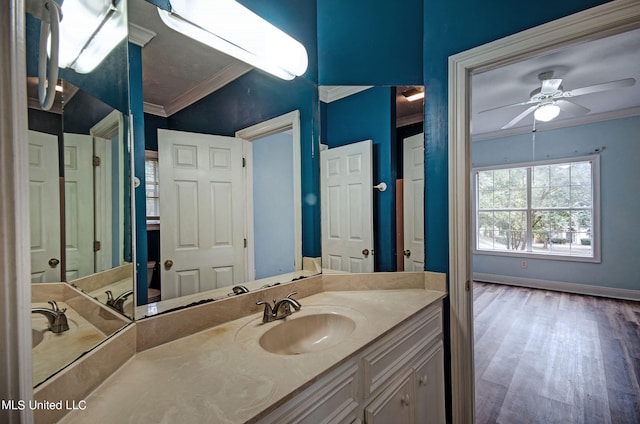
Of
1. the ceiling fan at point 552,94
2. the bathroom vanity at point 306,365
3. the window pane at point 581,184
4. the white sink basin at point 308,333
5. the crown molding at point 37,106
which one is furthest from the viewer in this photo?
the window pane at point 581,184

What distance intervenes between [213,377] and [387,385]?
2.17ft

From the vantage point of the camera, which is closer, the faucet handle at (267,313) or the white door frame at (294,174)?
the faucet handle at (267,313)

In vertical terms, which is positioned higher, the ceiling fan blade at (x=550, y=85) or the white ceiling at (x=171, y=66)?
the ceiling fan blade at (x=550, y=85)

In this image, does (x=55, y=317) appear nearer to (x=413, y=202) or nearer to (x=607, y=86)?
(x=413, y=202)

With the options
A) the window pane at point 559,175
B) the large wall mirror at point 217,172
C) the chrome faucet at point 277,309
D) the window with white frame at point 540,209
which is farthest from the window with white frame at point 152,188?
the window pane at point 559,175

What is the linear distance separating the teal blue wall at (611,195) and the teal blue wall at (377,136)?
13.4 feet

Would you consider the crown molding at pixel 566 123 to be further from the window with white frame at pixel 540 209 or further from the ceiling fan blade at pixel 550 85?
the ceiling fan blade at pixel 550 85

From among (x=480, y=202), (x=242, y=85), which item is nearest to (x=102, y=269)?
(x=242, y=85)

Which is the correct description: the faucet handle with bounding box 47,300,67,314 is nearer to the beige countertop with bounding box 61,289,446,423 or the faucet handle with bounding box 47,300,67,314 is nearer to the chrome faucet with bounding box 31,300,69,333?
the chrome faucet with bounding box 31,300,69,333

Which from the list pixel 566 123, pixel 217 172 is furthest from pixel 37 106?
pixel 566 123

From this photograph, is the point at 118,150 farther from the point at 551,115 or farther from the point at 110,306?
the point at 551,115

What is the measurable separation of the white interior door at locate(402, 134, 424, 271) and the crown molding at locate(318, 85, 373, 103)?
421 millimetres

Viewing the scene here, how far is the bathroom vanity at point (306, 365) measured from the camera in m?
0.69

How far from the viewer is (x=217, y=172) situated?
1.22 m
